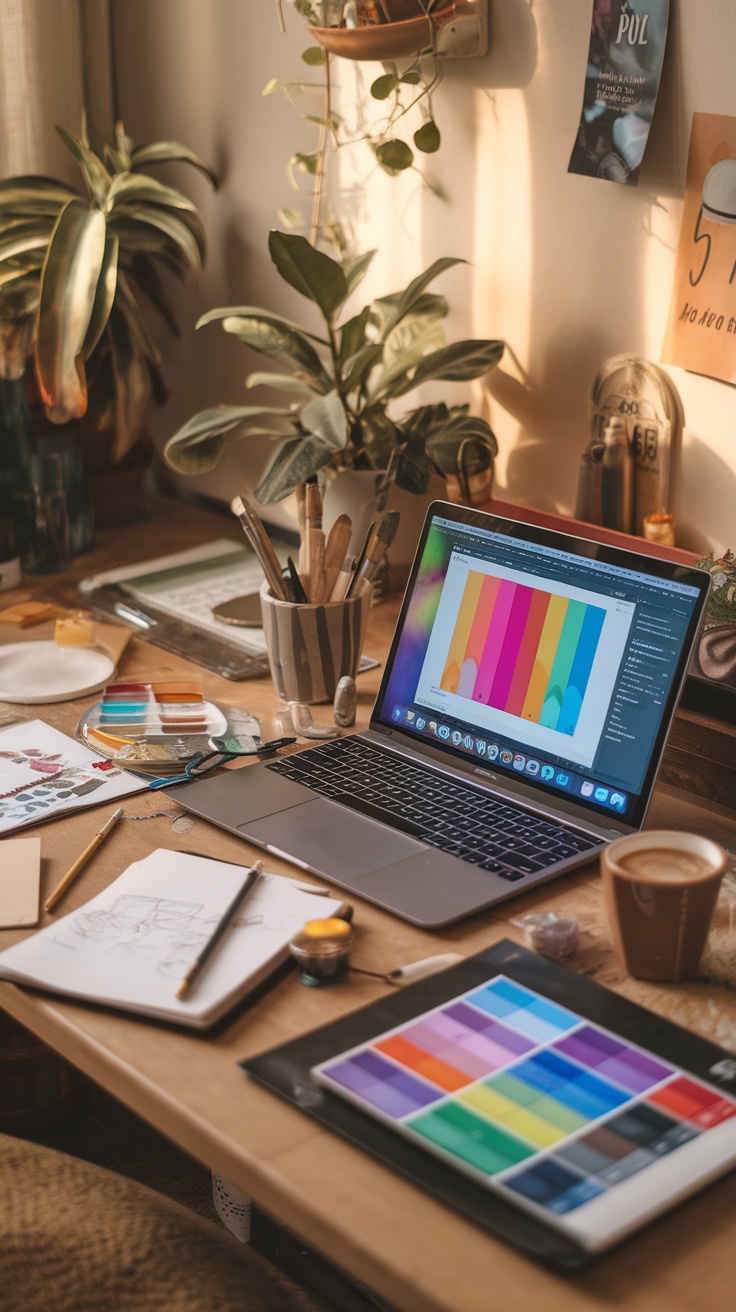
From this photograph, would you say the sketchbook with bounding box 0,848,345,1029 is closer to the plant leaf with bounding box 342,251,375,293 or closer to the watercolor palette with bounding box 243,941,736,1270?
the watercolor palette with bounding box 243,941,736,1270

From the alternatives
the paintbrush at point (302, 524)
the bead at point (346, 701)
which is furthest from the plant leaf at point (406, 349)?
the bead at point (346, 701)

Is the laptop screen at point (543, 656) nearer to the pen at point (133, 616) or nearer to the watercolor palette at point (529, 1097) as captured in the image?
the watercolor palette at point (529, 1097)

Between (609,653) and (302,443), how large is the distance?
0.56 metres

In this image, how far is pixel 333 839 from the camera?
43.1 inches

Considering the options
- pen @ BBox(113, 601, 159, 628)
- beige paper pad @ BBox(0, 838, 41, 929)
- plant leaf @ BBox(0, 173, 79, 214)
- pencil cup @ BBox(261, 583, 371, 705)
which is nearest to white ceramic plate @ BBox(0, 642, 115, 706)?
pen @ BBox(113, 601, 159, 628)

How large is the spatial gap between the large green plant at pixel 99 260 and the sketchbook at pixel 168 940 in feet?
2.69

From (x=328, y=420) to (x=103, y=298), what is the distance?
0.38 metres

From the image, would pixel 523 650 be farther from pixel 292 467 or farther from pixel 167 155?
pixel 167 155

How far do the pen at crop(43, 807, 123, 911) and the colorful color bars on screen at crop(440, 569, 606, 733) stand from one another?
1.12 ft

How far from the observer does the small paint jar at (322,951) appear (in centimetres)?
91

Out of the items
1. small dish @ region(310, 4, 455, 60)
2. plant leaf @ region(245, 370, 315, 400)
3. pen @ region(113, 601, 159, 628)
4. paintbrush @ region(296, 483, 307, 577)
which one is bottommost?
pen @ region(113, 601, 159, 628)

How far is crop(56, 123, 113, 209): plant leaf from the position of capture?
1783 mm

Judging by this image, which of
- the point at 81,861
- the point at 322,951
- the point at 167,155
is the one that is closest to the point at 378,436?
the point at 167,155

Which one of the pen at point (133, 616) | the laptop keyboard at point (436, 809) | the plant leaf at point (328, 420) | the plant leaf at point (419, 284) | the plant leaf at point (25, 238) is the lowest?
the laptop keyboard at point (436, 809)
